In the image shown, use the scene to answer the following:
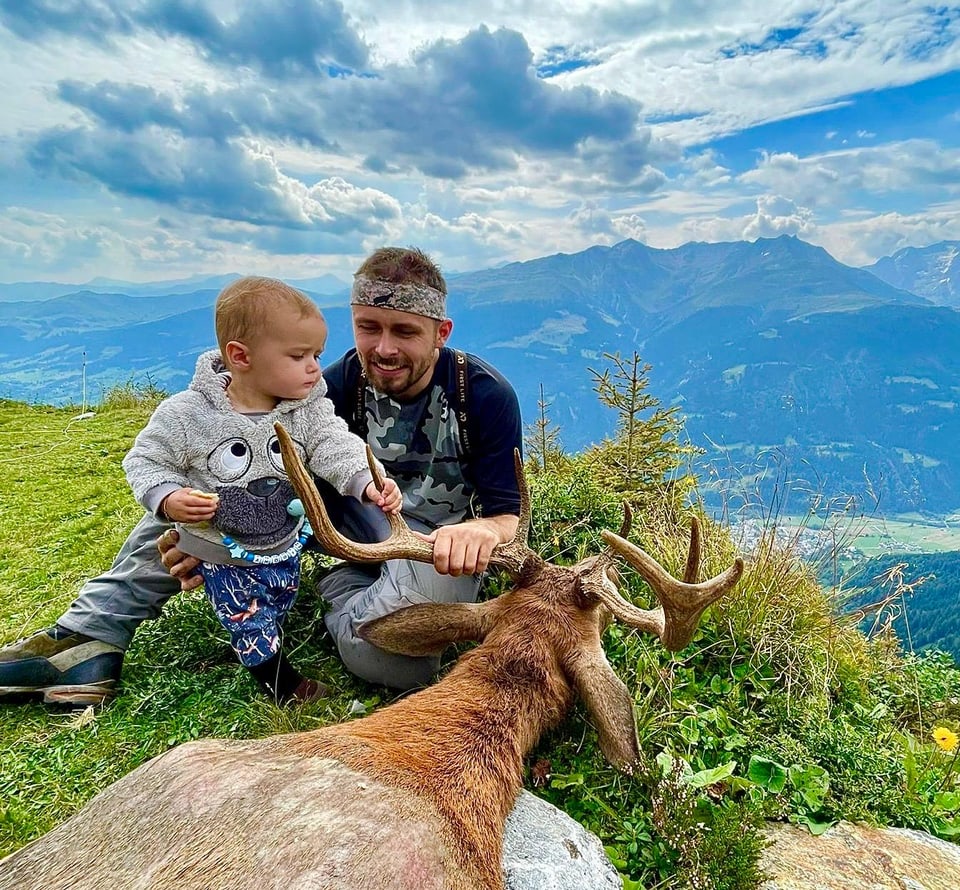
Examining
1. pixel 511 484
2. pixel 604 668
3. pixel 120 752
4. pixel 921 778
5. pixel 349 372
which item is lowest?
pixel 921 778

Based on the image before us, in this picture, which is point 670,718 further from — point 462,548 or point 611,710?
point 462,548

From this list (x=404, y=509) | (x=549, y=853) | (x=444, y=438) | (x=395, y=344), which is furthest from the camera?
(x=404, y=509)

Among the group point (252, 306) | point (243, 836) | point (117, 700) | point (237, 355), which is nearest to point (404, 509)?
point (237, 355)

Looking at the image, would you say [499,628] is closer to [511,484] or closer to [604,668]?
[604,668]

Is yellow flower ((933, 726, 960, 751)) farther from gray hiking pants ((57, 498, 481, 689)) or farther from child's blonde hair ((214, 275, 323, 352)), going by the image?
child's blonde hair ((214, 275, 323, 352))

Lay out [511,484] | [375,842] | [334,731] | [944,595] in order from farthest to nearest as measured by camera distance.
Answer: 1. [944,595]
2. [511,484]
3. [334,731]
4. [375,842]

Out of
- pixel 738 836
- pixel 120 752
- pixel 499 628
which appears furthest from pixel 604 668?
pixel 120 752

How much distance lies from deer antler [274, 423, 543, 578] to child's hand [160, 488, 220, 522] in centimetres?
46

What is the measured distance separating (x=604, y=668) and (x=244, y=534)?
2.10 m

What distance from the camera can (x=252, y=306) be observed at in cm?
337

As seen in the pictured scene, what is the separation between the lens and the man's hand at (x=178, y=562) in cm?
372

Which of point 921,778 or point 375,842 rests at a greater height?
point 375,842

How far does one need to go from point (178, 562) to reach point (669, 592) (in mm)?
2775

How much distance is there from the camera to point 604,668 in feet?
11.1
